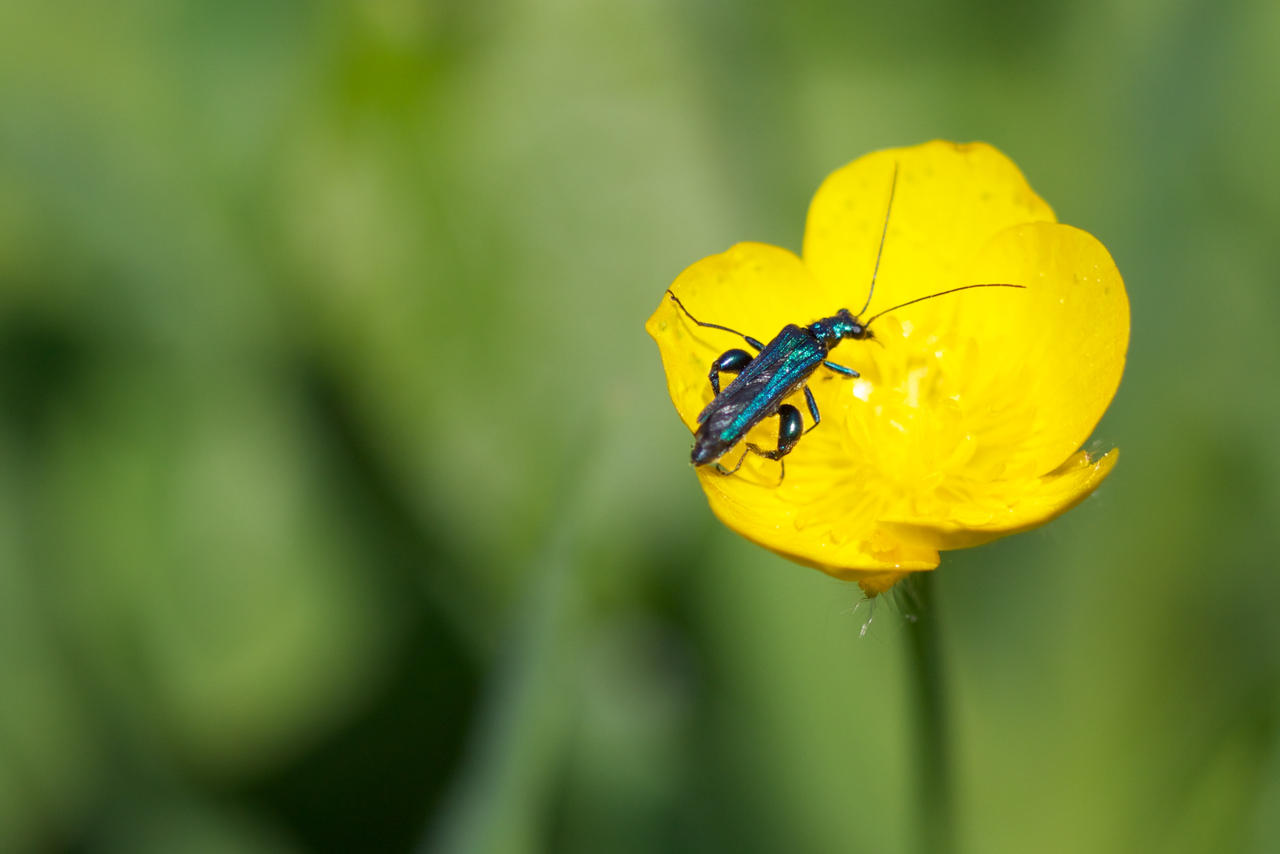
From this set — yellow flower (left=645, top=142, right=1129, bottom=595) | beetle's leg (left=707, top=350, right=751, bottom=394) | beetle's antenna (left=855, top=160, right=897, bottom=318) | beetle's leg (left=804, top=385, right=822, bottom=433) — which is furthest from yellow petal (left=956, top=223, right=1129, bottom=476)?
beetle's leg (left=707, top=350, right=751, bottom=394)

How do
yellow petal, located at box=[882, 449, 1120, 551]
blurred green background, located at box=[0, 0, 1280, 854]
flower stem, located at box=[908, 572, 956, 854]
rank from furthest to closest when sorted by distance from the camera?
blurred green background, located at box=[0, 0, 1280, 854], flower stem, located at box=[908, 572, 956, 854], yellow petal, located at box=[882, 449, 1120, 551]

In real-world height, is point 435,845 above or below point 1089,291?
below

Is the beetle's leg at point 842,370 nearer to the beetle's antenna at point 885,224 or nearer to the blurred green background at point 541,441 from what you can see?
the beetle's antenna at point 885,224

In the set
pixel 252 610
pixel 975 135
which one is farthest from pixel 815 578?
pixel 252 610

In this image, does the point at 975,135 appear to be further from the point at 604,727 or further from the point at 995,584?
the point at 604,727

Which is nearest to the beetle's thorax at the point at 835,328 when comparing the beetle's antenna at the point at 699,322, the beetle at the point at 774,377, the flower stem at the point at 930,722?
the beetle at the point at 774,377

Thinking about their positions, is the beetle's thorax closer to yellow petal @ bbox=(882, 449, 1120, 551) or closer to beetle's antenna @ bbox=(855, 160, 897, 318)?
beetle's antenna @ bbox=(855, 160, 897, 318)

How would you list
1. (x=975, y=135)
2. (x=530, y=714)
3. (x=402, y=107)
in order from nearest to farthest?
1. (x=530, y=714)
2. (x=975, y=135)
3. (x=402, y=107)

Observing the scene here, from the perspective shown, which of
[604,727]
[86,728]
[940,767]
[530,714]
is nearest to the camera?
[940,767]
